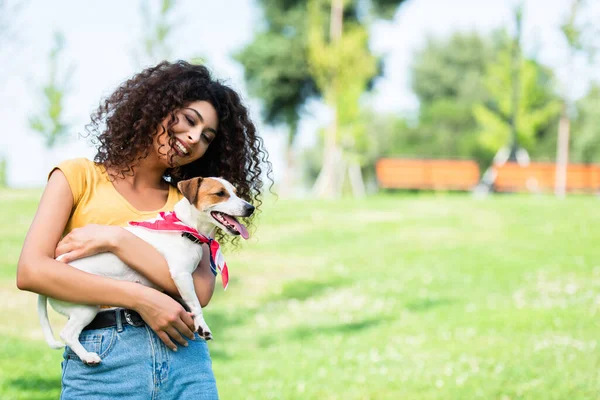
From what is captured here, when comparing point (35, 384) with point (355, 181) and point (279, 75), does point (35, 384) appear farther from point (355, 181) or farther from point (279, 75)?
point (279, 75)

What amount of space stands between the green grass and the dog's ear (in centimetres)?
86

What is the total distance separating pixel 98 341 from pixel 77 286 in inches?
8.7

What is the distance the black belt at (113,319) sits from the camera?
2438 millimetres

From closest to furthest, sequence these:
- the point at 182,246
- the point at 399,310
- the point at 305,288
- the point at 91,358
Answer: the point at 91,358 → the point at 182,246 → the point at 399,310 → the point at 305,288

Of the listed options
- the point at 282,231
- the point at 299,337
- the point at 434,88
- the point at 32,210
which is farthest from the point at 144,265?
the point at 434,88

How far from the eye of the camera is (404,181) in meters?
31.2

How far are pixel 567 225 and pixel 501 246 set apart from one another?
9.49ft

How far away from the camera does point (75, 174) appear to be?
2.55 meters

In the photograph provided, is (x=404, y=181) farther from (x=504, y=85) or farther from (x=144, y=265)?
(x=144, y=265)

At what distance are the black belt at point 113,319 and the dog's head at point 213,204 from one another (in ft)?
1.74

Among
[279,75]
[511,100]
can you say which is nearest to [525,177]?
[511,100]

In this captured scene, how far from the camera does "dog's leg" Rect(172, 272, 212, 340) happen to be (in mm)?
2562

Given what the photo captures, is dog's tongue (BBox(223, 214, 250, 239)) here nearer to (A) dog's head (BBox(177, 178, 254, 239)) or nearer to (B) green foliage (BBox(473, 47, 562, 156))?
(A) dog's head (BBox(177, 178, 254, 239))

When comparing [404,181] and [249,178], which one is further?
[404,181]
